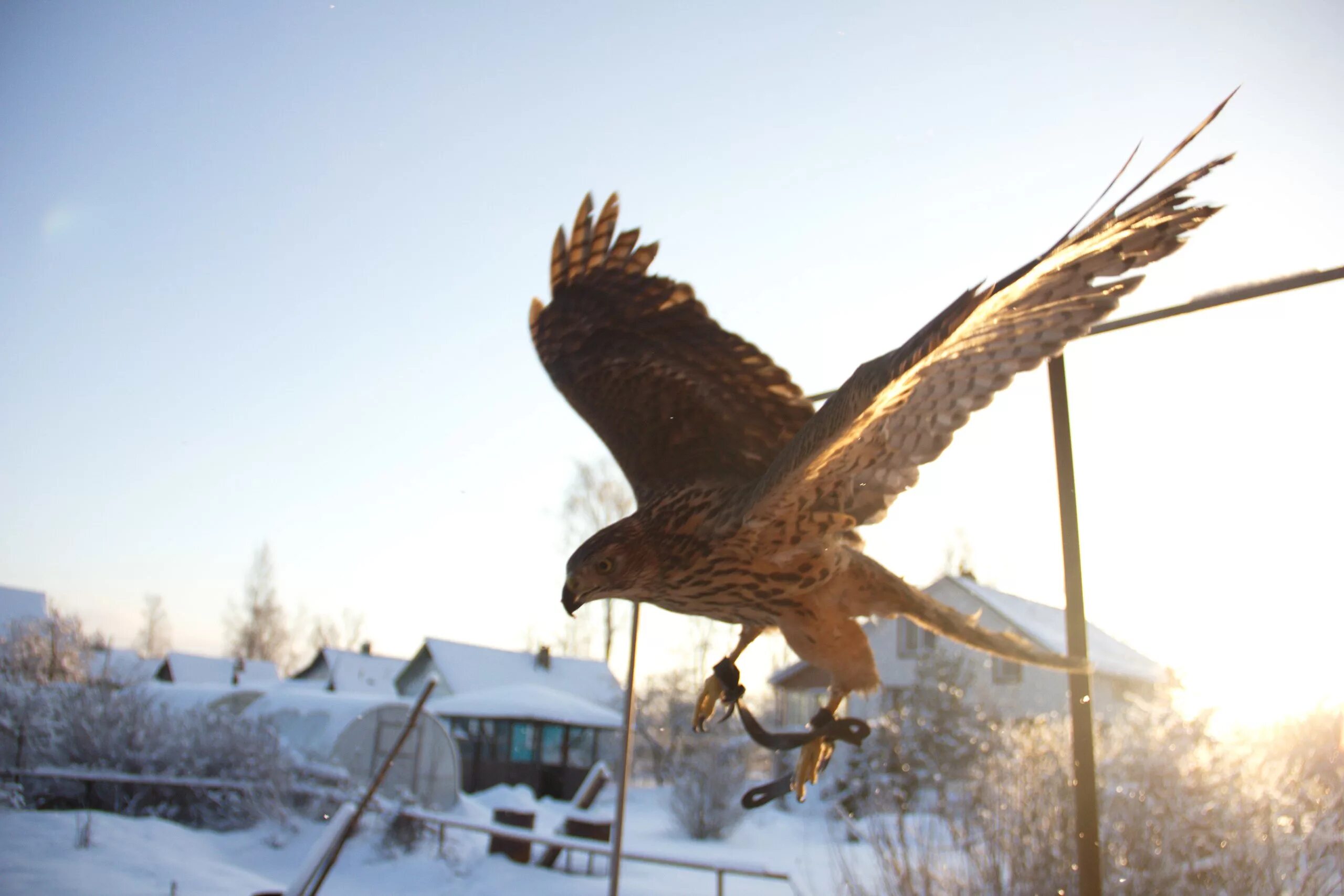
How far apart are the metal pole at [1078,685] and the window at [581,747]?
15925 mm

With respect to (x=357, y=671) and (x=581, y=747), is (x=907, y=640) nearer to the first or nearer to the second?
(x=581, y=747)

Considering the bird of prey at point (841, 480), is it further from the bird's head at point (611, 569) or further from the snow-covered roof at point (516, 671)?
the snow-covered roof at point (516, 671)

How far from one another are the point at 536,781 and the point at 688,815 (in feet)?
21.8

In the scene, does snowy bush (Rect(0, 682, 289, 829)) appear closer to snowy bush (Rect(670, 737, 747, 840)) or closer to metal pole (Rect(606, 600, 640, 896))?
snowy bush (Rect(670, 737, 747, 840))

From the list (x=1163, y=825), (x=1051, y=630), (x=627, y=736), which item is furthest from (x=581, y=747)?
(x=627, y=736)

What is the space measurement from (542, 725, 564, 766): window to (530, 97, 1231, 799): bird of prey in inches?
610

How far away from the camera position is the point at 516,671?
71.5 feet

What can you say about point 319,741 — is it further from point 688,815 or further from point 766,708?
point 766,708

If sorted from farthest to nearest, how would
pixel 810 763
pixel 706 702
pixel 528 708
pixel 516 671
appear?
pixel 516 671
pixel 528 708
pixel 706 702
pixel 810 763

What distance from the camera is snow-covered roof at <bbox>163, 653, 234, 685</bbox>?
91.2 feet

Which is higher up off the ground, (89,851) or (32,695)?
(32,695)

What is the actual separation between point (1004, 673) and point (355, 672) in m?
19.3

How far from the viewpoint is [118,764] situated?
9.08 meters

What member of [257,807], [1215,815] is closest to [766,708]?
[257,807]
